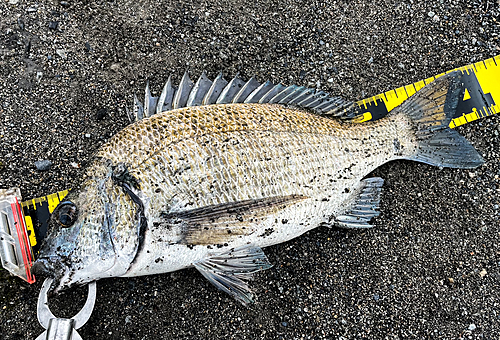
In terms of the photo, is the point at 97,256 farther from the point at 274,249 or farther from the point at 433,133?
the point at 433,133

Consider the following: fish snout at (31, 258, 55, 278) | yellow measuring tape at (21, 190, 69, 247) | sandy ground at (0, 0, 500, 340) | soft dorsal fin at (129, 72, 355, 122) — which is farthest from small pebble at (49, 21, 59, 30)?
fish snout at (31, 258, 55, 278)

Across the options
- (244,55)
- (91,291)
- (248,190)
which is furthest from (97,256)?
(244,55)

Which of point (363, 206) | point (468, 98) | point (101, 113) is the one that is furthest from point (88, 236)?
point (468, 98)

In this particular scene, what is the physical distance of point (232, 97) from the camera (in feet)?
9.22

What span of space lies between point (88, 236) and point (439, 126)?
2649mm

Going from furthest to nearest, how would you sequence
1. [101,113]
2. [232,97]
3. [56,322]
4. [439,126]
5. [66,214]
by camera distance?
1. [101,113]
2. [439,126]
3. [232,97]
4. [56,322]
5. [66,214]

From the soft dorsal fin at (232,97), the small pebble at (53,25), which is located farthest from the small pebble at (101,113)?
the small pebble at (53,25)

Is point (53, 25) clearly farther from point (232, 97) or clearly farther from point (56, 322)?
point (56, 322)

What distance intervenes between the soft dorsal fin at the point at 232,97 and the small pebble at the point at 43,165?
79 cm

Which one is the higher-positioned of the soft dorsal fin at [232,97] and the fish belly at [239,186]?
the soft dorsal fin at [232,97]

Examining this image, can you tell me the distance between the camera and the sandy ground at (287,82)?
2816 millimetres

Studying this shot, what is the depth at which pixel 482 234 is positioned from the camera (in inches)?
120

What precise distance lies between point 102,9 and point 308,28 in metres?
1.81

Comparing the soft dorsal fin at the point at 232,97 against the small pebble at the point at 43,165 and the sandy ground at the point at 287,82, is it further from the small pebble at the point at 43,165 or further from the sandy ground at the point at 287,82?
the small pebble at the point at 43,165
